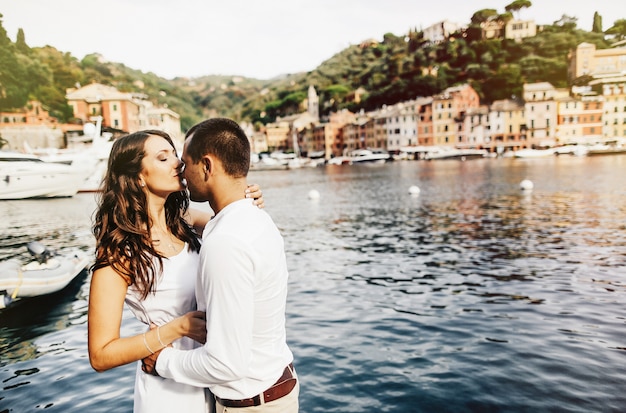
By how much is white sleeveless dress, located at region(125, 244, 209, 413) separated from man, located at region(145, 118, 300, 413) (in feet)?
0.44

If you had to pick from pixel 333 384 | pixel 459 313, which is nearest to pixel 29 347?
pixel 333 384

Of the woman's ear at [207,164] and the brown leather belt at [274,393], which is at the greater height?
the woman's ear at [207,164]

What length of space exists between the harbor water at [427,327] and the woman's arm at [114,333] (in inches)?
175

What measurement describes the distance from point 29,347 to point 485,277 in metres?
10.1

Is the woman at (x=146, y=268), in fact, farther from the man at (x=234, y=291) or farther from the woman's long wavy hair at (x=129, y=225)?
the man at (x=234, y=291)

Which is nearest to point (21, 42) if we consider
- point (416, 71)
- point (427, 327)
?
point (427, 327)

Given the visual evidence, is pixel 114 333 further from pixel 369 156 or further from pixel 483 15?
pixel 483 15

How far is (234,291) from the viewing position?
1.93 m

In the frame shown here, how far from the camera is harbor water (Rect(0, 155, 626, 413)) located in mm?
6391

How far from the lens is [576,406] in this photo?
19.0 ft

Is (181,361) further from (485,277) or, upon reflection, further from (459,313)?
(485,277)

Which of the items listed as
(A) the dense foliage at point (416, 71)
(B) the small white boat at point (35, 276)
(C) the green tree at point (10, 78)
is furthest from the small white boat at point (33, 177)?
(A) the dense foliage at point (416, 71)

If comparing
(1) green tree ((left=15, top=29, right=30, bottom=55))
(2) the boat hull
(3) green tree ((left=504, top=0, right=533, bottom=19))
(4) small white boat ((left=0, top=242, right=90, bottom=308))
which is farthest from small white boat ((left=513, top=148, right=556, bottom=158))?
(3) green tree ((left=504, top=0, right=533, bottom=19))

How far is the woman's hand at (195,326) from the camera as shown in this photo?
2150mm
